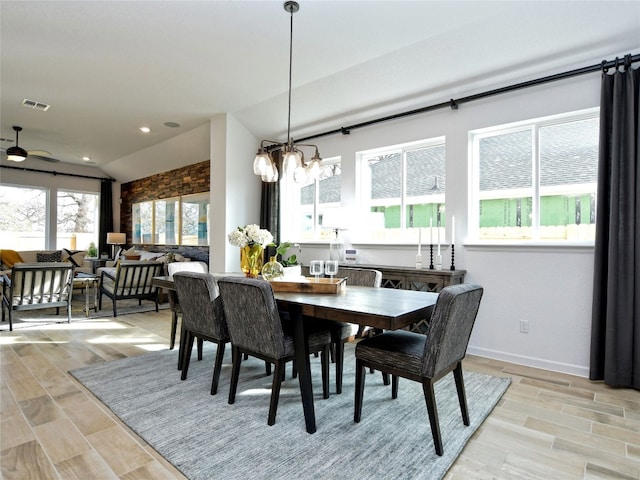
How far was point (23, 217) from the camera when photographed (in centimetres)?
800

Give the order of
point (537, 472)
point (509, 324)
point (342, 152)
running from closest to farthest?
point (537, 472) < point (509, 324) < point (342, 152)

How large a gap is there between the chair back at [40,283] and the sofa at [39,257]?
296 cm

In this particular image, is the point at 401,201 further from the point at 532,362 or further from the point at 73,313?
the point at 73,313

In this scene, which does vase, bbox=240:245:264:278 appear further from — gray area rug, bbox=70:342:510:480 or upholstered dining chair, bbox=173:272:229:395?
gray area rug, bbox=70:342:510:480

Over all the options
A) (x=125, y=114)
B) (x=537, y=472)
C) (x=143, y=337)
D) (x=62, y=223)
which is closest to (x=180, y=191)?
(x=125, y=114)

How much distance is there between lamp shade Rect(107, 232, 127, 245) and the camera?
343 inches

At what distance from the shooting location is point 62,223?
8609 mm

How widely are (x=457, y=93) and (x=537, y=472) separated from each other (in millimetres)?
3234

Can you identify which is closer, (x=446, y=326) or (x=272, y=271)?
(x=446, y=326)

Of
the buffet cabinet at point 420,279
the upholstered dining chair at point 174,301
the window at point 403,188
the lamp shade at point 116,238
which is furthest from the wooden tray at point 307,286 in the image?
the lamp shade at point 116,238

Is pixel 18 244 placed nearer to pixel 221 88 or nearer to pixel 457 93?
pixel 221 88

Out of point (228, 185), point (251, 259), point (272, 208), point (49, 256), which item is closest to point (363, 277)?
point (251, 259)

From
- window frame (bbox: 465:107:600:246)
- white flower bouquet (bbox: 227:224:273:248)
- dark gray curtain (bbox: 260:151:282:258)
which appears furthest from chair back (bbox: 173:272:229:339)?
dark gray curtain (bbox: 260:151:282:258)

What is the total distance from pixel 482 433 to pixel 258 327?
1424mm
